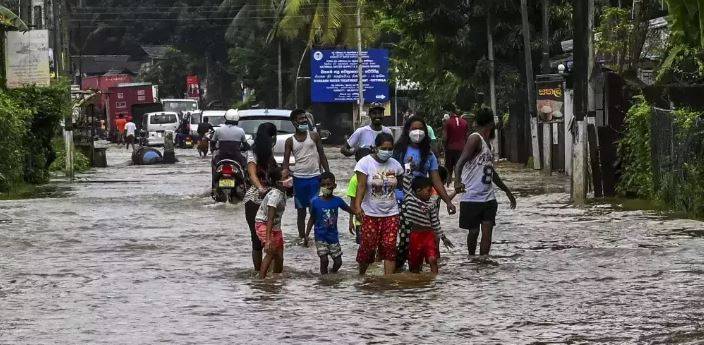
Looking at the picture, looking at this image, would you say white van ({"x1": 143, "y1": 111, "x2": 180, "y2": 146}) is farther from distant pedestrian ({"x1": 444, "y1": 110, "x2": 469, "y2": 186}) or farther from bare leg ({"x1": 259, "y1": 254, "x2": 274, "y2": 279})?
bare leg ({"x1": 259, "y1": 254, "x2": 274, "y2": 279})

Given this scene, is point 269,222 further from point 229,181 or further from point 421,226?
point 229,181

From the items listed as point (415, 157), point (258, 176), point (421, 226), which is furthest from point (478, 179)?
point (258, 176)

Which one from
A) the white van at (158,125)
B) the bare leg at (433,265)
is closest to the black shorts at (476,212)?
the bare leg at (433,265)

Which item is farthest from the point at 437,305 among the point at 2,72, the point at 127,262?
the point at 2,72

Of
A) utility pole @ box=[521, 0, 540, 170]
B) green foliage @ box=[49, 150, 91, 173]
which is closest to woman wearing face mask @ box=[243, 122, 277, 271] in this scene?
utility pole @ box=[521, 0, 540, 170]

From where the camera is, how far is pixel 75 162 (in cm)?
4031

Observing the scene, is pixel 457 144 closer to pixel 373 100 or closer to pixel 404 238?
pixel 404 238

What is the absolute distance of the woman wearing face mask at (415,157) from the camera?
1451cm

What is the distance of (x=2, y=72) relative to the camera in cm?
3334

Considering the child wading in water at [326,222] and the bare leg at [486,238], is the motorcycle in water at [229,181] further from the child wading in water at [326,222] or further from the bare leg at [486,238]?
the child wading in water at [326,222]

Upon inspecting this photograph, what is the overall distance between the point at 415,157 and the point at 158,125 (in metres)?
53.8

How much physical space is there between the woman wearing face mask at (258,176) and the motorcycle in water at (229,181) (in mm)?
8321

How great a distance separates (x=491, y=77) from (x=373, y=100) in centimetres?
2255

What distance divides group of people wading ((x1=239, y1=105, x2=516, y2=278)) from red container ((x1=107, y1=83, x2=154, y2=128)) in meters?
65.5
